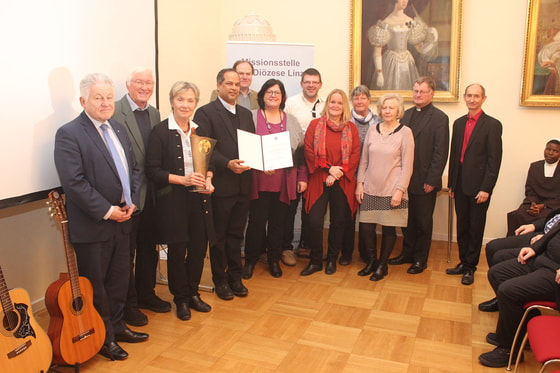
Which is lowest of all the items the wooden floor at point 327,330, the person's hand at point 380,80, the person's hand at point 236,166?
the wooden floor at point 327,330

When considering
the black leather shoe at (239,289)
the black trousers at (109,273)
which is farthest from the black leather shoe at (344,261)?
the black trousers at (109,273)

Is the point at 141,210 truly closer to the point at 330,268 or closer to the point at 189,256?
the point at 189,256

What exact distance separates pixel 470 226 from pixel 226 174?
2.13 metres

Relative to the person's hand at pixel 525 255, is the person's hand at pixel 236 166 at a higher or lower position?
higher

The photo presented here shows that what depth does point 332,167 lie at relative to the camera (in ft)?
14.0

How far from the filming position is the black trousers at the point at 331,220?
4.40m

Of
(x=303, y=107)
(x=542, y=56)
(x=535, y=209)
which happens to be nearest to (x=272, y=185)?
(x=303, y=107)

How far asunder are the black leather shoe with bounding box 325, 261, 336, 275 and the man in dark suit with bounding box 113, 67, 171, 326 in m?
1.47

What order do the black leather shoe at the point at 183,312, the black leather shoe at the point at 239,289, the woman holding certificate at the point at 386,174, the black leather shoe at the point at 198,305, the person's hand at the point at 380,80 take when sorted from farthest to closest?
the person's hand at the point at 380,80, the woman holding certificate at the point at 386,174, the black leather shoe at the point at 239,289, the black leather shoe at the point at 198,305, the black leather shoe at the point at 183,312

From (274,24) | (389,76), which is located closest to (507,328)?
(389,76)

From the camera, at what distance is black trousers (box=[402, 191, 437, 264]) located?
450 centimetres

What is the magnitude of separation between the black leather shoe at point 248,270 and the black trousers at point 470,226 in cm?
183

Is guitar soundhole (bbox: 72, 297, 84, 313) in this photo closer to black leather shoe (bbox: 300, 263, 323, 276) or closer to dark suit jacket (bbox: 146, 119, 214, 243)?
dark suit jacket (bbox: 146, 119, 214, 243)

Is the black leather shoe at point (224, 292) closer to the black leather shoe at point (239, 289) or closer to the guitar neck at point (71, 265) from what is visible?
the black leather shoe at point (239, 289)
